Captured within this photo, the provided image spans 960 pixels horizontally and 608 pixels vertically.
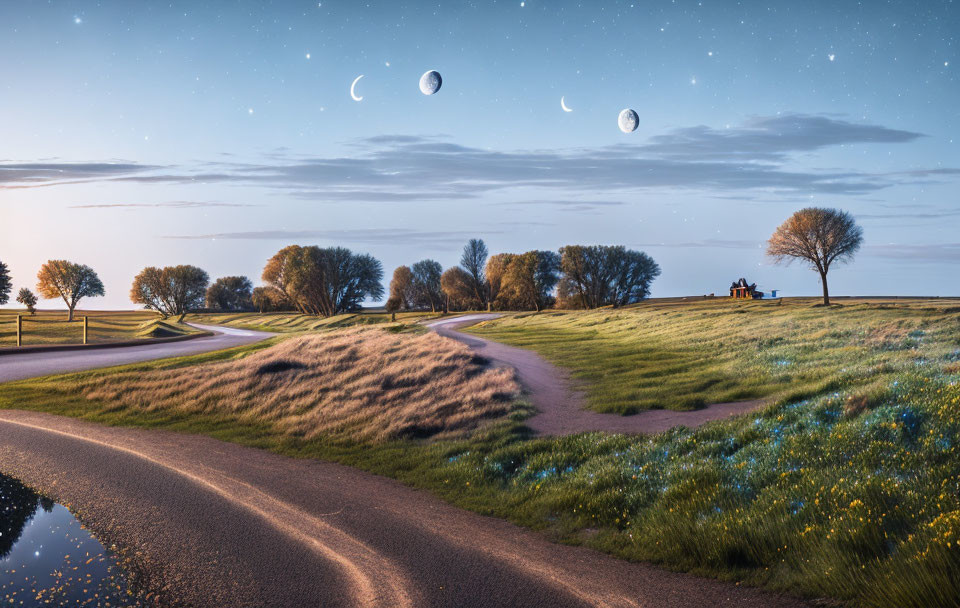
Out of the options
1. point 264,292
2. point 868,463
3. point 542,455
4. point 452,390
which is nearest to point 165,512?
point 542,455

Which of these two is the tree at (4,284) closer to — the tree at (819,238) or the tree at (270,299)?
the tree at (270,299)

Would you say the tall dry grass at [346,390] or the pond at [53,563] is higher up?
the tall dry grass at [346,390]

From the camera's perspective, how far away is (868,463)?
30.5 feet

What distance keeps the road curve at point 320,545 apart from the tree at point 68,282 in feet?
278

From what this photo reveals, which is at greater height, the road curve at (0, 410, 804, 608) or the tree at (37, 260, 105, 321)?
the tree at (37, 260, 105, 321)

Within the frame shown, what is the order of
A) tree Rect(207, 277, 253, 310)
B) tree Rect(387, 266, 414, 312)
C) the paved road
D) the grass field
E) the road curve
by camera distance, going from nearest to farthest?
the grass field < the road curve < the paved road < tree Rect(387, 266, 414, 312) < tree Rect(207, 277, 253, 310)

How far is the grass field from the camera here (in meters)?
7.17

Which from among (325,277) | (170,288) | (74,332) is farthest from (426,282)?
(74,332)

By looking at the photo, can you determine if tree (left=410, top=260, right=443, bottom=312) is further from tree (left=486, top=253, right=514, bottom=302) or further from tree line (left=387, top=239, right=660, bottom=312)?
tree (left=486, top=253, right=514, bottom=302)

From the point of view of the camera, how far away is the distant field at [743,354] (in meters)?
18.0

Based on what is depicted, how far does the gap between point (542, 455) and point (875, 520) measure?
676 centimetres

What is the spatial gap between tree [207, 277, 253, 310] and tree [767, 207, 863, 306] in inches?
4209

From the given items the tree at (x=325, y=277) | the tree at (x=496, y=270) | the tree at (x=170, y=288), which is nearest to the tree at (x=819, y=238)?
the tree at (x=496, y=270)

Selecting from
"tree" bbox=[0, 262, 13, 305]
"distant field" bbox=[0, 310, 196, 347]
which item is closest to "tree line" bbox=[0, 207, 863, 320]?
"tree" bbox=[0, 262, 13, 305]
